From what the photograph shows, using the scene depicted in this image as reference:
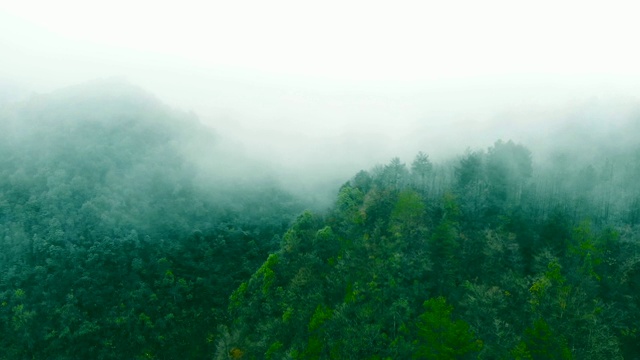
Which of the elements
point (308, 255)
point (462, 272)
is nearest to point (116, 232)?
point (308, 255)

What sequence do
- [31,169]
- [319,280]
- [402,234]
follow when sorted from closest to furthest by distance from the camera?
[402,234]
[319,280]
[31,169]

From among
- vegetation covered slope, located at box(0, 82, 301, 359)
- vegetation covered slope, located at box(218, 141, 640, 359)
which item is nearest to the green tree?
vegetation covered slope, located at box(218, 141, 640, 359)

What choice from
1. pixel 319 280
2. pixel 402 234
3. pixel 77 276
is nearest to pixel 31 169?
pixel 77 276

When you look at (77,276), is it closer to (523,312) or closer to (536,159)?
(523,312)

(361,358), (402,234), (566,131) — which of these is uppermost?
(566,131)

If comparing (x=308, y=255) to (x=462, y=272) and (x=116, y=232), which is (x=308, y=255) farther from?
(x=116, y=232)

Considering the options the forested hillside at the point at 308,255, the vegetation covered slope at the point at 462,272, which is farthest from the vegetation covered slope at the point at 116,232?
the vegetation covered slope at the point at 462,272

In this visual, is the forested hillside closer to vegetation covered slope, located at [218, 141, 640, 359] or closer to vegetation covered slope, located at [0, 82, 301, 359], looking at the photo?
vegetation covered slope, located at [218, 141, 640, 359]

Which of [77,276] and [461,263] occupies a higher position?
[461,263]
